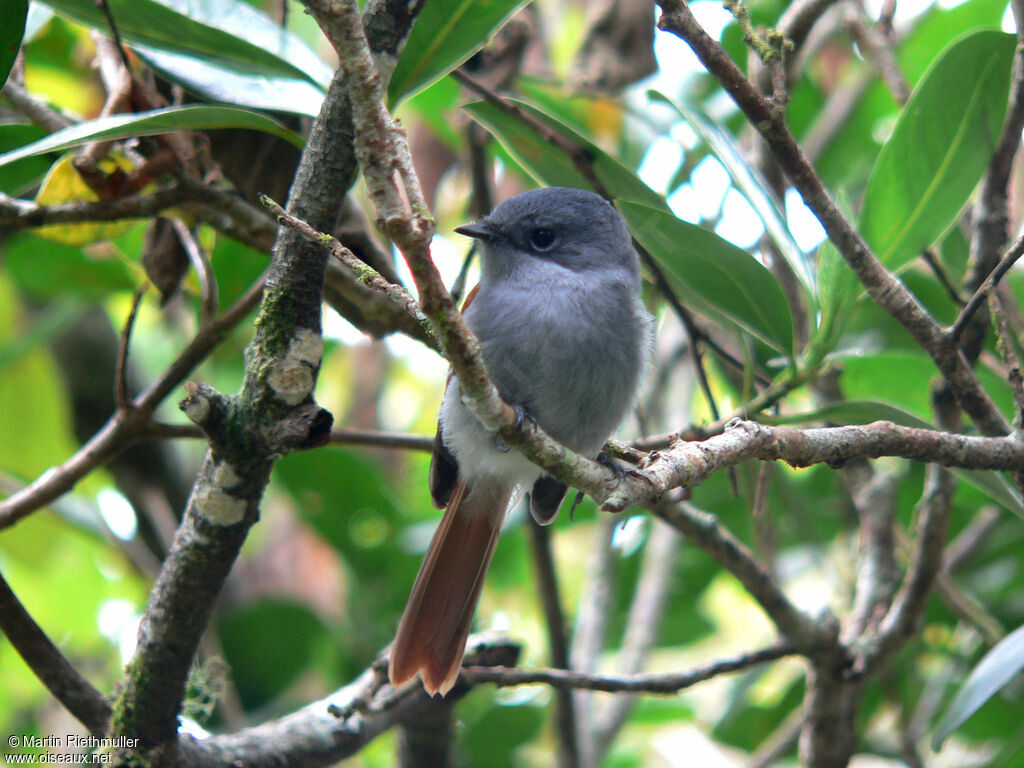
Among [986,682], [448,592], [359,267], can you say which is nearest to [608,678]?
[448,592]

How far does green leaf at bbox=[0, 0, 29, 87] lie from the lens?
192cm

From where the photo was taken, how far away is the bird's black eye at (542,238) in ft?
8.43

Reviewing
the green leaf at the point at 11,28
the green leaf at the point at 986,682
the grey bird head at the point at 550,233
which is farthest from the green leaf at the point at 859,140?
the green leaf at the point at 11,28

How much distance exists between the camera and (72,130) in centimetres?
196

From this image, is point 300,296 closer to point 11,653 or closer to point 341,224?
point 341,224

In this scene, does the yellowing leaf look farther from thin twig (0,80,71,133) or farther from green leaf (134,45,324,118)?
green leaf (134,45,324,118)

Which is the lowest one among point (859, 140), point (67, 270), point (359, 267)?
point (359, 267)

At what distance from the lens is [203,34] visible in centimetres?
217

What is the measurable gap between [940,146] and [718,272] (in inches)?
26.4

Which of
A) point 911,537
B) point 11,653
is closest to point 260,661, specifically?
point 11,653

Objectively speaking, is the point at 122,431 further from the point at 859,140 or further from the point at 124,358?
the point at 859,140

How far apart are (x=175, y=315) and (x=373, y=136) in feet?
11.7

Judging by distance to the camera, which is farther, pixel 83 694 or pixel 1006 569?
pixel 1006 569

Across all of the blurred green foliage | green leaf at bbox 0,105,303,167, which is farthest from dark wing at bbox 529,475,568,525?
green leaf at bbox 0,105,303,167
